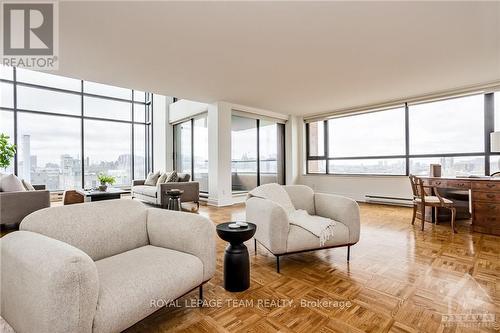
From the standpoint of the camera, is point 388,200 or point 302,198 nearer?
point 302,198

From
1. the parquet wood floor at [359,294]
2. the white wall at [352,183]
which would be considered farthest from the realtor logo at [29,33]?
the white wall at [352,183]

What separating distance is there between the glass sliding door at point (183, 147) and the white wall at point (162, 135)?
205 mm

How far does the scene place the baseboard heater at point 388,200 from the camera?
5417 millimetres

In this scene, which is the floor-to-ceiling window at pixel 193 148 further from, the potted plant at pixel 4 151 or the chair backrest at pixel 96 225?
the chair backrest at pixel 96 225

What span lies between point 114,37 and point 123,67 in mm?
951

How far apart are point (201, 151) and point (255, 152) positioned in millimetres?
1559

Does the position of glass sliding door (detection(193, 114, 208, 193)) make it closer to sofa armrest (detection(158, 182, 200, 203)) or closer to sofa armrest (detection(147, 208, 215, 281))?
sofa armrest (detection(158, 182, 200, 203))

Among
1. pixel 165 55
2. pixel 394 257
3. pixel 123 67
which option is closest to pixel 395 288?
pixel 394 257

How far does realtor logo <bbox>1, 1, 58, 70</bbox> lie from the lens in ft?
7.59

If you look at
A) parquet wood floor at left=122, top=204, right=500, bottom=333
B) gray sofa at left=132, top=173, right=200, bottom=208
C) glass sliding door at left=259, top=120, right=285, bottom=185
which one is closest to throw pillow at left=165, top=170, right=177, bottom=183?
gray sofa at left=132, top=173, right=200, bottom=208

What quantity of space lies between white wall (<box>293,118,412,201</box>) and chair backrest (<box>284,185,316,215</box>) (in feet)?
12.8

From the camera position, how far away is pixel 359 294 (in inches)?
71.2

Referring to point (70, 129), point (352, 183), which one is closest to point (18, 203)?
point (70, 129)

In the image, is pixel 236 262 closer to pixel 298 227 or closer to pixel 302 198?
pixel 298 227
